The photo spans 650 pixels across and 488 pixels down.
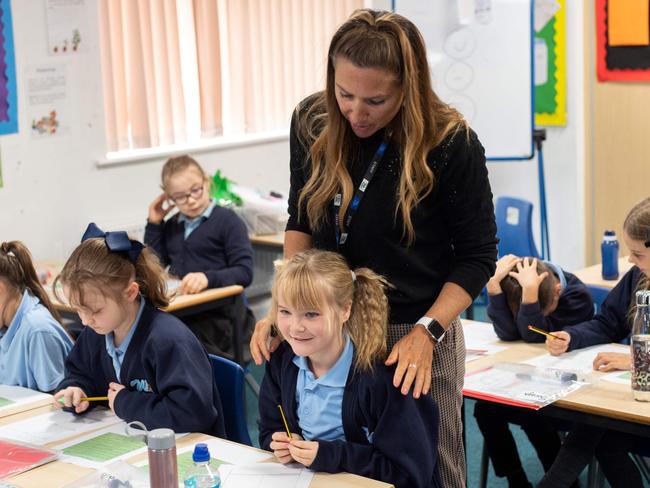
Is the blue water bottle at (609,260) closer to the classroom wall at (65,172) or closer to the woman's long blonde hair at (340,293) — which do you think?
the woman's long blonde hair at (340,293)

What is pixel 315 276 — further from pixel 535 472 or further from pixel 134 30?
pixel 134 30

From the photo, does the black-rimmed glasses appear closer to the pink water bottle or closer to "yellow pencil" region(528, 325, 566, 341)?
"yellow pencil" region(528, 325, 566, 341)

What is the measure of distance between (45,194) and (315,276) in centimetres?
295

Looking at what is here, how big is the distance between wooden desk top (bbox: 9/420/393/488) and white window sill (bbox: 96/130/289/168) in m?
2.96

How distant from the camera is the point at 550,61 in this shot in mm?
5699

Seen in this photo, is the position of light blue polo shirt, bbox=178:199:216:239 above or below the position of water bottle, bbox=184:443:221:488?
above

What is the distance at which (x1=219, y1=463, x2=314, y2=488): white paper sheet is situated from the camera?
1.84 m

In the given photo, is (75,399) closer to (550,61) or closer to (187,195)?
(187,195)

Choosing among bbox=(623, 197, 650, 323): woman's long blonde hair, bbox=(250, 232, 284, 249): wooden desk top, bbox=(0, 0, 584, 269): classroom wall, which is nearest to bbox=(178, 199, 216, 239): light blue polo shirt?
bbox=(250, 232, 284, 249): wooden desk top

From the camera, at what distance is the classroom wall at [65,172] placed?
4422 mm

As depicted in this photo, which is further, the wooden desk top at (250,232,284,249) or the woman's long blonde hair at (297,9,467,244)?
the wooden desk top at (250,232,284,249)

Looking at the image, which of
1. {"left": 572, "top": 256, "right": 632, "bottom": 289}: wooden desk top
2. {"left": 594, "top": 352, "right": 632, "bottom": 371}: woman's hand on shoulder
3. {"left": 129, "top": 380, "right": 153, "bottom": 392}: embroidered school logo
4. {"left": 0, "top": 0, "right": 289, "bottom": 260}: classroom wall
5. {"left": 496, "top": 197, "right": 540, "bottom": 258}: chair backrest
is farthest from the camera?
{"left": 0, "top": 0, "right": 289, "bottom": 260}: classroom wall

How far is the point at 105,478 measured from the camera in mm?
1871

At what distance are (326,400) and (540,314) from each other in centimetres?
115
